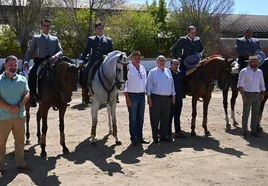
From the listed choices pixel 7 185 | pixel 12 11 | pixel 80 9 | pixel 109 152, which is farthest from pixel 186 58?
pixel 80 9

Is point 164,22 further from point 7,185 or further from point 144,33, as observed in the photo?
point 7,185

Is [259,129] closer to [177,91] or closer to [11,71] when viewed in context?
[177,91]

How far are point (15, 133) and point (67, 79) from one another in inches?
58.5

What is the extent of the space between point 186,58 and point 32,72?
12.5ft

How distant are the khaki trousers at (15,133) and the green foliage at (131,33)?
29.5 meters

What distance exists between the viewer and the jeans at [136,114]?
8.37m

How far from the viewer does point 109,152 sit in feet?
26.3

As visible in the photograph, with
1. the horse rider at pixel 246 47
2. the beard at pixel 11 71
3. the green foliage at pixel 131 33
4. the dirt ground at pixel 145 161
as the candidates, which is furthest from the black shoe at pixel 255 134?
the green foliage at pixel 131 33

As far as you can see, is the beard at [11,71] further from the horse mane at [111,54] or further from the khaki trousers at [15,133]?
the horse mane at [111,54]

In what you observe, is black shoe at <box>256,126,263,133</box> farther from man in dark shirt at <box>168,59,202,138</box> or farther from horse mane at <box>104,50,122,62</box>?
horse mane at <box>104,50,122,62</box>

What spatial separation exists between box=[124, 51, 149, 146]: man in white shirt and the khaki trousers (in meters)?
2.67

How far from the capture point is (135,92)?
834 cm

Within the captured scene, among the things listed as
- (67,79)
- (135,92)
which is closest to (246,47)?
(135,92)

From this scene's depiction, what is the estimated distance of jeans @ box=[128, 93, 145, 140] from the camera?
329 inches
